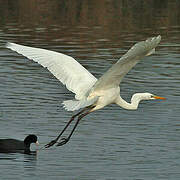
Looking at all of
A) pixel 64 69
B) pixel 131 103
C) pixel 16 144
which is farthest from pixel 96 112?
pixel 64 69

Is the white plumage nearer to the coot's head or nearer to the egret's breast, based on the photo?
the egret's breast

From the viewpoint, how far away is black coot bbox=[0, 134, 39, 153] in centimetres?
1290

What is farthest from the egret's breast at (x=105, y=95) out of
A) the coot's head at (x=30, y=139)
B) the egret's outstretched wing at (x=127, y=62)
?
the coot's head at (x=30, y=139)

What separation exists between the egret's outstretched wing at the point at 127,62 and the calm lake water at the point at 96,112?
1.36 metres

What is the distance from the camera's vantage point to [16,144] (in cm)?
1302

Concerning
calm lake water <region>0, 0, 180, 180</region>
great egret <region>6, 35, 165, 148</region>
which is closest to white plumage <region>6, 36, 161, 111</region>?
great egret <region>6, 35, 165, 148</region>

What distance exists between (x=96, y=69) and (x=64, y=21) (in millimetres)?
11458

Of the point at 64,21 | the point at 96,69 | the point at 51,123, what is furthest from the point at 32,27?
the point at 51,123

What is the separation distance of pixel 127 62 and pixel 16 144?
3.52 meters

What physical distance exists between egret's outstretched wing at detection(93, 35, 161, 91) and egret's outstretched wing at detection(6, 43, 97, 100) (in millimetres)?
387

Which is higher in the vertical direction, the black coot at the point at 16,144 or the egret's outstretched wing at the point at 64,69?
the egret's outstretched wing at the point at 64,69

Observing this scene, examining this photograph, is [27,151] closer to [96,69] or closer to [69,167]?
[69,167]

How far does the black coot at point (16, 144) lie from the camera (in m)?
12.9

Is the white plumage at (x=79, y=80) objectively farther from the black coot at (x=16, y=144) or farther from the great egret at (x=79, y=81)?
the black coot at (x=16, y=144)
